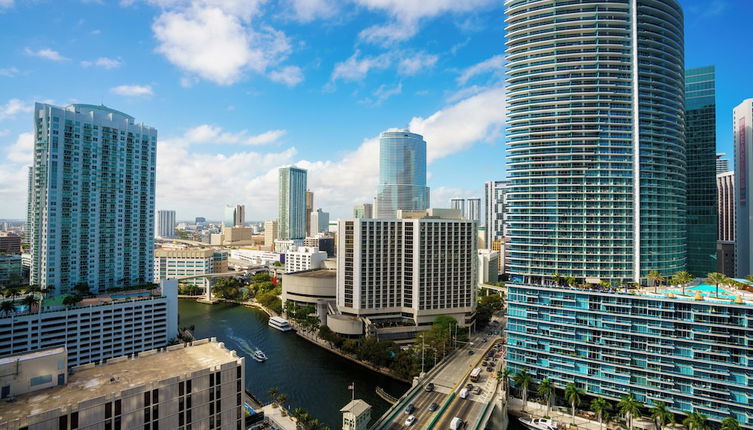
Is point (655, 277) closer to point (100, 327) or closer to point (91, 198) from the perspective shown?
point (100, 327)

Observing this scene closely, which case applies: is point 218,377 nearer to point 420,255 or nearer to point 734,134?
point 420,255

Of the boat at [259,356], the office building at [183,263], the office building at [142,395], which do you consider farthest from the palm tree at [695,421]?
the office building at [183,263]

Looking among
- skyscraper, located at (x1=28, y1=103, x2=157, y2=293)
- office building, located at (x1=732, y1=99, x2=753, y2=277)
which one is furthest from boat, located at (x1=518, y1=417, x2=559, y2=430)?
office building, located at (x1=732, y1=99, x2=753, y2=277)

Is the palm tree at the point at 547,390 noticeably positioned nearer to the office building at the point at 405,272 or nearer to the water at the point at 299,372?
the water at the point at 299,372

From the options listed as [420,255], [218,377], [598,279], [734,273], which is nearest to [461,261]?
[420,255]

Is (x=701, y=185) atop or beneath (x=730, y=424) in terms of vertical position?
atop

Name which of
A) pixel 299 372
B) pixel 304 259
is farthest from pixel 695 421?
pixel 304 259

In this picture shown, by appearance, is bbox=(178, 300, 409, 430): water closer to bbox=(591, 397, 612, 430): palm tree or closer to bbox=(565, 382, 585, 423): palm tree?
bbox=(565, 382, 585, 423): palm tree
